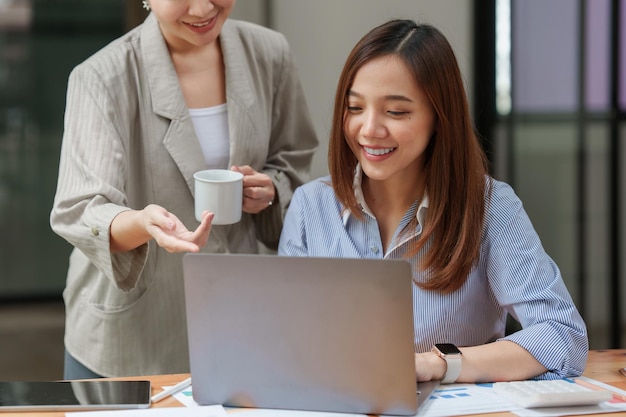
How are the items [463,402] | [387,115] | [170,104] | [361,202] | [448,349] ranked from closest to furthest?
[463,402] → [448,349] → [387,115] → [361,202] → [170,104]

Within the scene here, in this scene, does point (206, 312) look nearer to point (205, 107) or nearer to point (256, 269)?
point (256, 269)

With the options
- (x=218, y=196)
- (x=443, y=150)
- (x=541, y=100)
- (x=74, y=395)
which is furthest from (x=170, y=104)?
(x=541, y=100)

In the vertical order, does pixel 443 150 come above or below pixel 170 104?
below

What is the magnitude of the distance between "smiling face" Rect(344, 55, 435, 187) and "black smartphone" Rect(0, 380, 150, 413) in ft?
2.20

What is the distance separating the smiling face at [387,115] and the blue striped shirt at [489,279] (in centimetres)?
13

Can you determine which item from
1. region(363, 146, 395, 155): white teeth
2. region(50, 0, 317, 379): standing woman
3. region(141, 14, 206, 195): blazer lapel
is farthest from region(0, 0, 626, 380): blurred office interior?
region(363, 146, 395, 155): white teeth

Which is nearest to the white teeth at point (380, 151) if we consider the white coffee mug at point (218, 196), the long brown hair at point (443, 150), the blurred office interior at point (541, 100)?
the long brown hair at point (443, 150)

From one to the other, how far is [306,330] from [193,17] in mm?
895

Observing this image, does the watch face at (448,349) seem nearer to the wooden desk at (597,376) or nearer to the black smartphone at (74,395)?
the wooden desk at (597,376)

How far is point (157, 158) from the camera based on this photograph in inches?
89.2

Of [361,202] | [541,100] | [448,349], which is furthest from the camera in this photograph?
[541,100]

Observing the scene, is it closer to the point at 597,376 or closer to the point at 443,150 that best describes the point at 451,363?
the point at 597,376

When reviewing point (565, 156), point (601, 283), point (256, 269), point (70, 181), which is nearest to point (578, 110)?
point (565, 156)

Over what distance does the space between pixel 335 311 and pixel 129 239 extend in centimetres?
67
